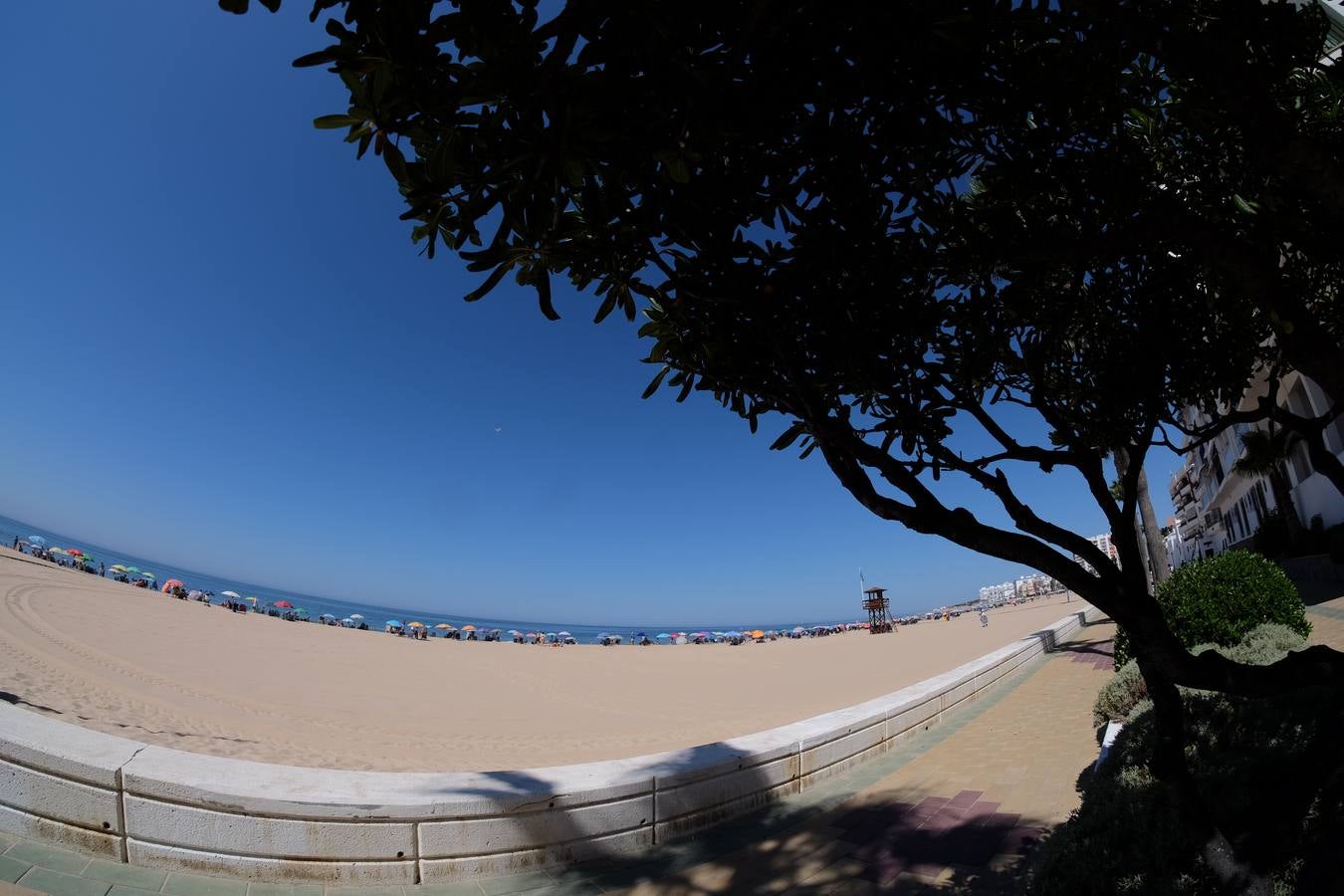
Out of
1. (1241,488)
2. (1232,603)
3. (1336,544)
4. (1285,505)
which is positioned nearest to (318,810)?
(1232,603)

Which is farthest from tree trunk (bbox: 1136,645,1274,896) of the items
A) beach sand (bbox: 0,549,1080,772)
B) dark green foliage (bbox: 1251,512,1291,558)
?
dark green foliage (bbox: 1251,512,1291,558)

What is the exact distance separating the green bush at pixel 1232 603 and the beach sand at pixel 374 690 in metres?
6.66

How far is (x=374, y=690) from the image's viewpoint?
16.0 metres

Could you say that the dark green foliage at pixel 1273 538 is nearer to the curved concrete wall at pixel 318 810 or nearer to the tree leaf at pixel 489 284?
the curved concrete wall at pixel 318 810

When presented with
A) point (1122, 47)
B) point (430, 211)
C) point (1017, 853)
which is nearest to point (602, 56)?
point (430, 211)

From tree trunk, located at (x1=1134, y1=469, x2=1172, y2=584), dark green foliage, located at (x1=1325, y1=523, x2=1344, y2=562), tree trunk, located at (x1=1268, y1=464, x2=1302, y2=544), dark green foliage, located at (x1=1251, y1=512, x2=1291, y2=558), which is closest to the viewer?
tree trunk, located at (x1=1134, y1=469, x2=1172, y2=584)

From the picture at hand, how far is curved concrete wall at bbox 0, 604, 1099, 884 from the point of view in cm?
290

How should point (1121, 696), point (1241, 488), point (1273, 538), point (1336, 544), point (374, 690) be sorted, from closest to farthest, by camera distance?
point (1121, 696)
point (374, 690)
point (1336, 544)
point (1273, 538)
point (1241, 488)

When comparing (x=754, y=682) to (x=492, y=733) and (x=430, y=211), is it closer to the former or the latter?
(x=492, y=733)

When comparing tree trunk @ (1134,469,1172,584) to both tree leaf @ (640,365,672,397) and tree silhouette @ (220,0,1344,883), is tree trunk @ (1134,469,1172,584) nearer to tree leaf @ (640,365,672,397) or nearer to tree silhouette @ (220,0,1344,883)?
tree silhouette @ (220,0,1344,883)

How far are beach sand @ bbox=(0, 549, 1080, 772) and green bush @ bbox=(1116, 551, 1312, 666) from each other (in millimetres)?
6665

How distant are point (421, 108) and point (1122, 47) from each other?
2985mm

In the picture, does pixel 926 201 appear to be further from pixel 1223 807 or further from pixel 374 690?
pixel 374 690

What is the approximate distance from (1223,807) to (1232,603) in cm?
582
